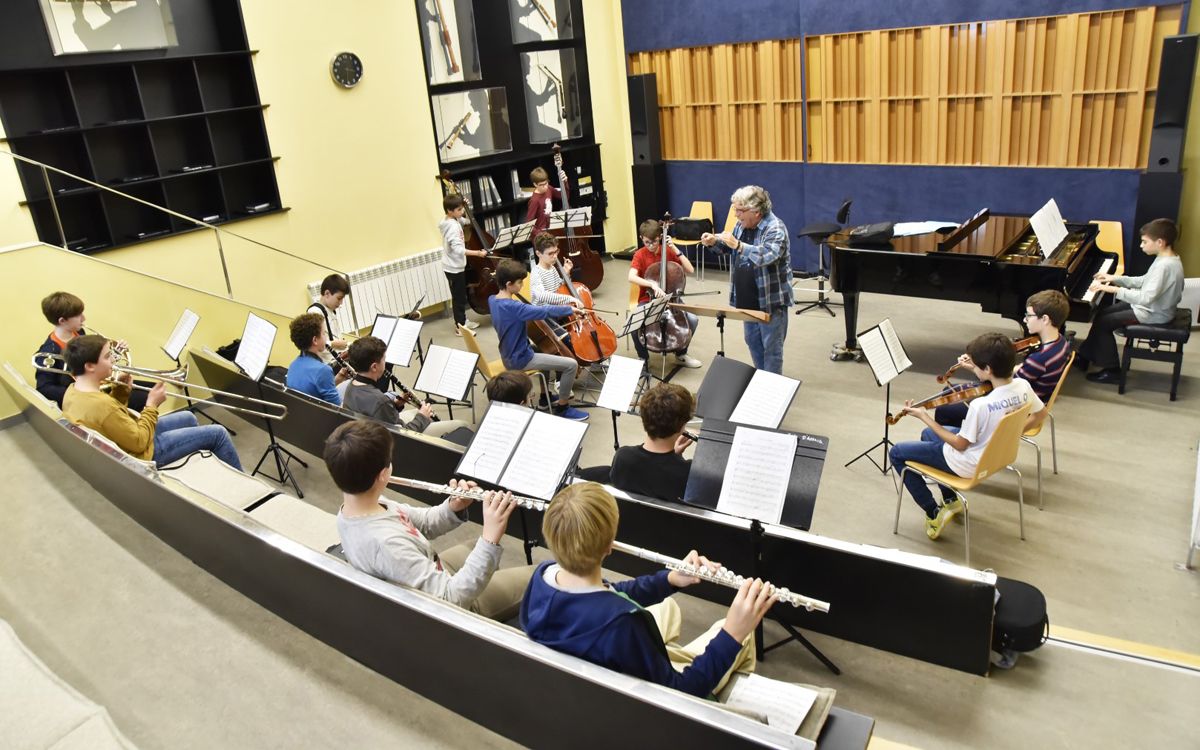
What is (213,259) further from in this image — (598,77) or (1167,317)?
(1167,317)

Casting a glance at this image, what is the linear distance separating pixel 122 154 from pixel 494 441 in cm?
538

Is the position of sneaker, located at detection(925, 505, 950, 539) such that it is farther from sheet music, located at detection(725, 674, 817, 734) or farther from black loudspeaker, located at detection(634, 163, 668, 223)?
black loudspeaker, located at detection(634, 163, 668, 223)

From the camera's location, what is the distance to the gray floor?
9.68 ft

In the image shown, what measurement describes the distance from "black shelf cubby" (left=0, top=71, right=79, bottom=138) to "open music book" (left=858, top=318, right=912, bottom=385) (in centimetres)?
A: 599

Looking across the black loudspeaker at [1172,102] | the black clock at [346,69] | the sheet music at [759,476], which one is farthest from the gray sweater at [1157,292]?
the black clock at [346,69]

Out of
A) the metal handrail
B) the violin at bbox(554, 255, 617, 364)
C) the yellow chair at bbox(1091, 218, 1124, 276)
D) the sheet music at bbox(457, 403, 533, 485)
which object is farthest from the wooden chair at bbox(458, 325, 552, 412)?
the yellow chair at bbox(1091, 218, 1124, 276)

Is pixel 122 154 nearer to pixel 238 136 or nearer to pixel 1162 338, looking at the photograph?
pixel 238 136

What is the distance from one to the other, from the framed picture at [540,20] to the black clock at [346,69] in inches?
78.5

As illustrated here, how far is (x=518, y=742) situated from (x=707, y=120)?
326 inches

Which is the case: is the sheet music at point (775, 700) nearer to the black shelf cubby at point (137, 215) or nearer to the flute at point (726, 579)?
the flute at point (726, 579)

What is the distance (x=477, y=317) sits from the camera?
893 cm

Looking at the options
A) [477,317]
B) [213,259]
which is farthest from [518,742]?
[477,317]

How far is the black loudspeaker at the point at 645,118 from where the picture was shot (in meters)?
9.82

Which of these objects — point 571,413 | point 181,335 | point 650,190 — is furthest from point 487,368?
point 650,190
